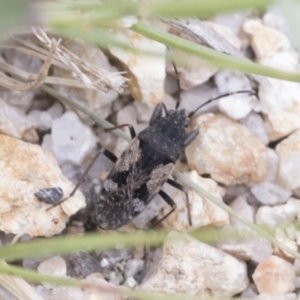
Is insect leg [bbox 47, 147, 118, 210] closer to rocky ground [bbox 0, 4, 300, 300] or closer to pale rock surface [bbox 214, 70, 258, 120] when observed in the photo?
rocky ground [bbox 0, 4, 300, 300]

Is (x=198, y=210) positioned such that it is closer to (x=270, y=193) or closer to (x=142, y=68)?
(x=270, y=193)

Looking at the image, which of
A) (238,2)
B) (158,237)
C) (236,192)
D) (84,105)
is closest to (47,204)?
(84,105)

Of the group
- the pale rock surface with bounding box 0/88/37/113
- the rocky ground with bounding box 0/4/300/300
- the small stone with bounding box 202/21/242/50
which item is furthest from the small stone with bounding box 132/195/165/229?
the small stone with bounding box 202/21/242/50

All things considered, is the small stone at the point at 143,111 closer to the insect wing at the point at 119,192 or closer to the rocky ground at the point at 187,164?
the rocky ground at the point at 187,164

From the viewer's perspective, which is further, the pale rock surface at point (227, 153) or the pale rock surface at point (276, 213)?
the pale rock surface at point (227, 153)

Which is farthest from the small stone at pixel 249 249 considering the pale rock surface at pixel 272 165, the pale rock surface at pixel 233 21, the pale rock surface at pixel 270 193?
the pale rock surface at pixel 233 21

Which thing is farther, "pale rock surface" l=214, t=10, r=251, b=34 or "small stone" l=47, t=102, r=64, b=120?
"pale rock surface" l=214, t=10, r=251, b=34

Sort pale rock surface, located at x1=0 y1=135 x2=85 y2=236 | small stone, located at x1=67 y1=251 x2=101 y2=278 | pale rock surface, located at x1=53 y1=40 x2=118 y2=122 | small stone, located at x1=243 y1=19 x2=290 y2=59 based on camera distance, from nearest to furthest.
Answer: pale rock surface, located at x1=0 y1=135 x2=85 y2=236
small stone, located at x1=67 y1=251 x2=101 y2=278
pale rock surface, located at x1=53 y1=40 x2=118 y2=122
small stone, located at x1=243 y1=19 x2=290 y2=59
